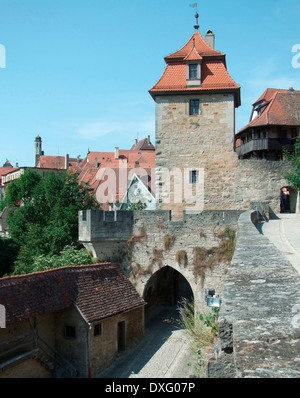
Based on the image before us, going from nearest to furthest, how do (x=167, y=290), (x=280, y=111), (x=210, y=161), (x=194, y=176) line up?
(x=210, y=161) → (x=194, y=176) → (x=167, y=290) → (x=280, y=111)

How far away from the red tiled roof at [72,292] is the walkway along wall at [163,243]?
75 centimetres

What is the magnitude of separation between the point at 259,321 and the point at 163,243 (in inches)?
561

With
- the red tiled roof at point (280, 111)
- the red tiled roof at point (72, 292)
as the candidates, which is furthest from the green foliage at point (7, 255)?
the red tiled roof at point (280, 111)

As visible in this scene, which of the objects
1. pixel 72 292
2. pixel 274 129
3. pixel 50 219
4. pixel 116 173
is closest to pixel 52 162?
pixel 116 173

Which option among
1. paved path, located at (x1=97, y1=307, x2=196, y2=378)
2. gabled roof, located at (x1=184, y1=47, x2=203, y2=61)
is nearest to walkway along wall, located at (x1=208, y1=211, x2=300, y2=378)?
paved path, located at (x1=97, y1=307, x2=196, y2=378)

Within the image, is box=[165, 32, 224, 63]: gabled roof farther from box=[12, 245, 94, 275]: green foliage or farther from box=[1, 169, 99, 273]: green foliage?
box=[12, 245, 94, 275]: green foliage

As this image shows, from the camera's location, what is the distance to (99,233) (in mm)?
17797

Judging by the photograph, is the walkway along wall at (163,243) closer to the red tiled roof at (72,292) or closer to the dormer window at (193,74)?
the red tiled roof at (72,292)

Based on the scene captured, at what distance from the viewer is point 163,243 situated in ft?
58.2

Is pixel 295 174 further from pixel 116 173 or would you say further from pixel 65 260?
pixel 116 173

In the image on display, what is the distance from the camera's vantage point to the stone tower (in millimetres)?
20688

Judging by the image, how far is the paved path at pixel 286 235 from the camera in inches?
377
